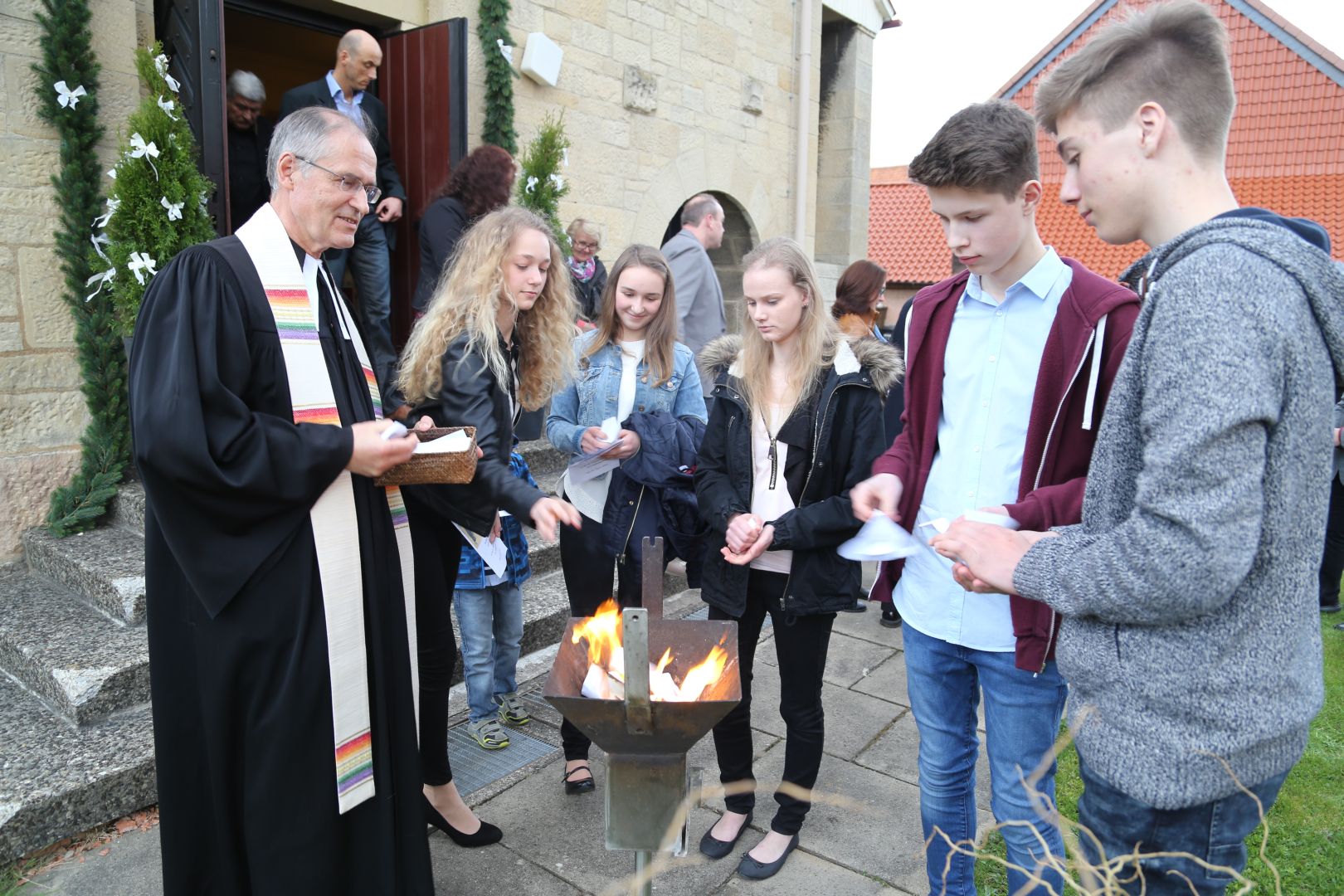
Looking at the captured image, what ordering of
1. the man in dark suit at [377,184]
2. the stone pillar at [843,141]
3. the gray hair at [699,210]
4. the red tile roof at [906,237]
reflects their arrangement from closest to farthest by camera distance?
the man in dark suit at [377,184], the gray hair at [699,210], the stone pillar at [843,141], the red tile roof at [906,237]

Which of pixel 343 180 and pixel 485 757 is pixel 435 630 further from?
pixel 343 180

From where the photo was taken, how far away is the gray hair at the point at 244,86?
5.48 metres

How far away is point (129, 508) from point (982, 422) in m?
4.17

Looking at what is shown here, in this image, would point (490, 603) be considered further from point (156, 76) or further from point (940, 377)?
point (156, 76)

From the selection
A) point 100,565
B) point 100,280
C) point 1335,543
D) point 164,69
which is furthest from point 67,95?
point 1335,543

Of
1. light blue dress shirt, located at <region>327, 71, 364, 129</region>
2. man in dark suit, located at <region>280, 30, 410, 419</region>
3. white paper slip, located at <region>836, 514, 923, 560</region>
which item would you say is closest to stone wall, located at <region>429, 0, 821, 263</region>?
man in dark suit, located at <region>280, 30, 410, 419</region>

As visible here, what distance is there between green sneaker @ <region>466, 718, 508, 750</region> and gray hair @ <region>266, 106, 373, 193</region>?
2.26 m

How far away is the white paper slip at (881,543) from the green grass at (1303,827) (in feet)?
4.60

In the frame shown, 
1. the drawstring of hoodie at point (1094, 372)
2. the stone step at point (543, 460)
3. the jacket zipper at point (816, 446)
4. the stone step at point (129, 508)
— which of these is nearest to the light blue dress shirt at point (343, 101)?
the stone step at point (543, 460)

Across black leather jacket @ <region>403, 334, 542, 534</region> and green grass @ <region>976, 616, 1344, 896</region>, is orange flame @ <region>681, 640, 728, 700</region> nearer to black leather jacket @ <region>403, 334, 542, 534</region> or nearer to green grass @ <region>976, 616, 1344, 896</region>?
black leather jacket @ <region>403, 334, 542, 534</region>

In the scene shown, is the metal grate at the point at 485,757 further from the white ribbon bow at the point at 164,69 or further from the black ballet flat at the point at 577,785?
the white ribbon bow at the point at 164,69

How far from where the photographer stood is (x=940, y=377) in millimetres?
2256

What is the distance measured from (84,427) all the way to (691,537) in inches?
131

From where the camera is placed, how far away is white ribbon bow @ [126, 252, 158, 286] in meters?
4.09
